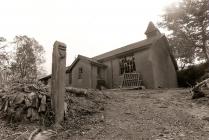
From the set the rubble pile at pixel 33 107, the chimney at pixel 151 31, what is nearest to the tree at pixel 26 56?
the chimney at pixel 151 31

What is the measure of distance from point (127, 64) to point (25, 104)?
15.2 meters

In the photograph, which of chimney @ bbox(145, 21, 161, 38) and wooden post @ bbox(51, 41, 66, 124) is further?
chimney @ bbox(145, 21, 161, 38)

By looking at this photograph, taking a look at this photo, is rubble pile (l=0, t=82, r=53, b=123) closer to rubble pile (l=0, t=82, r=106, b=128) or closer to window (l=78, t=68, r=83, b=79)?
rubble pile (l=0, t=82, r=106, b=128)

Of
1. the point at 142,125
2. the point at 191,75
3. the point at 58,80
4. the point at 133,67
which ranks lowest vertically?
the point at 142,125

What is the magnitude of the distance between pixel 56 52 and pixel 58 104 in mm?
1610

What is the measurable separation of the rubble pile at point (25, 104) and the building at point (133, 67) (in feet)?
44.3

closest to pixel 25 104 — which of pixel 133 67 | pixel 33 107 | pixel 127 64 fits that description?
pixel 33 107

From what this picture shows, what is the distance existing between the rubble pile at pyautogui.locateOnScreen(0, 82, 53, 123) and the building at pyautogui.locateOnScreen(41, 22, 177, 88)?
44.3 feet

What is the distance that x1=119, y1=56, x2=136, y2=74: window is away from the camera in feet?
63.9

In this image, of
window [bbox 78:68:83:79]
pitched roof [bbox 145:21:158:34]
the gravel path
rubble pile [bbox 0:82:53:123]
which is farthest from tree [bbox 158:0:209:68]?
rubble pile [bbox 0:82:53:123]

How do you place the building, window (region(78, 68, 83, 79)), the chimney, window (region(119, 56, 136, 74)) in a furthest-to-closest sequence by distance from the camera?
the chimney
window (region(78, 68, 83, 79))
window (region(119, 56, 136, 74))
the building

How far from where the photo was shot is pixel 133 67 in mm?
19391

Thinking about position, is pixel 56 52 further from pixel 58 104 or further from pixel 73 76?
pixel 73 76

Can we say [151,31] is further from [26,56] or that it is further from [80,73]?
[26,56]
